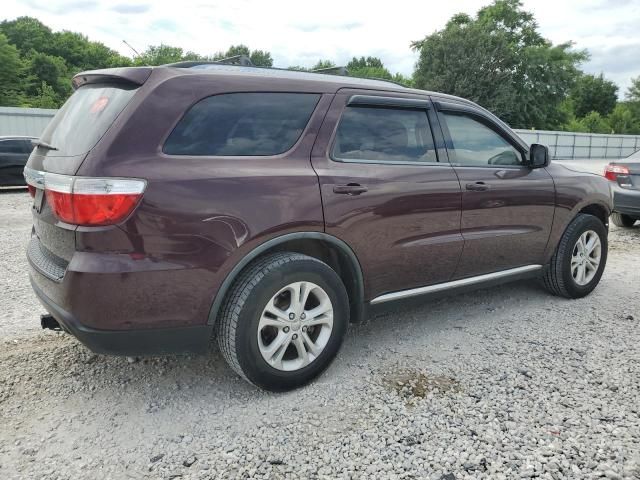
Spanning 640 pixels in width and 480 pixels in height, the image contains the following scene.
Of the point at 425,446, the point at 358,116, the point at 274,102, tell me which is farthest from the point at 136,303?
the point at 358,116

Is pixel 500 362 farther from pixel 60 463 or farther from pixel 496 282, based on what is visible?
pixel 60 463

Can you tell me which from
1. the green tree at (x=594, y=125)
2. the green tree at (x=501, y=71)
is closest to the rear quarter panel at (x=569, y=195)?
the green tree at (x=501, y=71)

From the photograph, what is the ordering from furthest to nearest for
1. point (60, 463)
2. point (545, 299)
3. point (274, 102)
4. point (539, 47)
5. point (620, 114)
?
point (620, 114) → point (539, 47) → point (545, 299) → point (274, 102) → point (60, 463)

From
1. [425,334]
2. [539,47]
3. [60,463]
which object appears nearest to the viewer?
[60,463]

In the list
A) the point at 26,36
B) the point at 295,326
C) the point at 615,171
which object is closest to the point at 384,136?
the point at 295,326

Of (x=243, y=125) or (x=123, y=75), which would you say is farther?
(x=243, y=125)

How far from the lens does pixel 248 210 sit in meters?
2.69

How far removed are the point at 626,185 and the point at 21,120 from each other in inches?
821

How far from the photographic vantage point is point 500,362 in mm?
3379

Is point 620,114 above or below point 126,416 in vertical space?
above

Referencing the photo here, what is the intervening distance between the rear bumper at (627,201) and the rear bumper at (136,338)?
6983mm

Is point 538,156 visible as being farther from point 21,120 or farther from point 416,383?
point 21,120

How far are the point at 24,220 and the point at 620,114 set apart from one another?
6391cm

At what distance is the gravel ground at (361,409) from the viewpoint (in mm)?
2379
